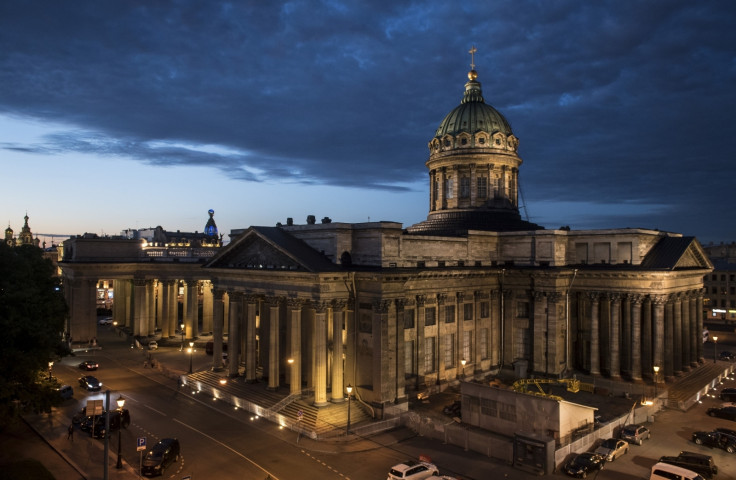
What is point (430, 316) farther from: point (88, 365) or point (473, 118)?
point (88, 365)

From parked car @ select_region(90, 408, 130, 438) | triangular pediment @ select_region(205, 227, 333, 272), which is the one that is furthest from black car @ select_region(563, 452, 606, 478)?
parked car @ select_region(90, 408, 130, 438)

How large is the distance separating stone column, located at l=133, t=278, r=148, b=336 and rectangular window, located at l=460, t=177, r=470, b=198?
145 feet

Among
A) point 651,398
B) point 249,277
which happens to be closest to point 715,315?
point 651,398

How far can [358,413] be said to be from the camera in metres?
39.9

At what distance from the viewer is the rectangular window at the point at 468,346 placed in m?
51.1

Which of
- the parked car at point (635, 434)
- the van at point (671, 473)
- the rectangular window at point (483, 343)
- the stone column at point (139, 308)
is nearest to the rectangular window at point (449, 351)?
the rectangular window at point (483, 343)

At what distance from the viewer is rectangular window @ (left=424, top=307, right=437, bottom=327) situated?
47250 mm

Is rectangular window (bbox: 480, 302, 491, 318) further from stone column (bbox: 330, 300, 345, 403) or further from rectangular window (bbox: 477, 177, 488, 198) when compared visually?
stone column (bbox: 330, 300, 345, 403)

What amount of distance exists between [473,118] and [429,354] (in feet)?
103

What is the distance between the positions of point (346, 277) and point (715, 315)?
299 ft

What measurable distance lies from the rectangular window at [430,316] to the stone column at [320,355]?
35.1 feet

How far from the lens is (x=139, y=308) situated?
2805 inches

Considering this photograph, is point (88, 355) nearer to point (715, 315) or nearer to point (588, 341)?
point (588, 341)

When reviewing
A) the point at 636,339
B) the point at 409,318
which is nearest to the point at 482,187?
the point at 636,339
